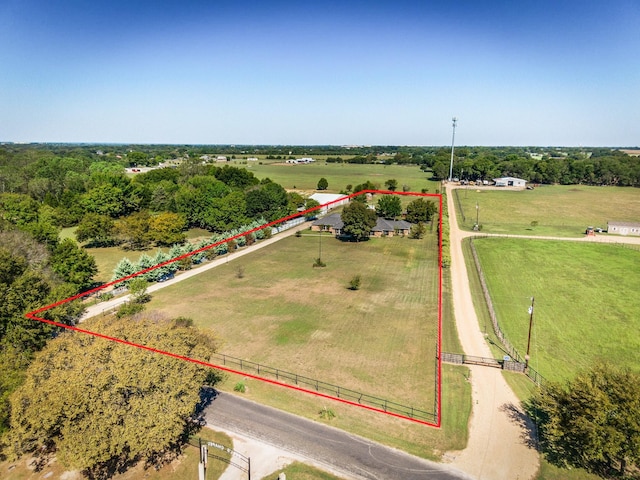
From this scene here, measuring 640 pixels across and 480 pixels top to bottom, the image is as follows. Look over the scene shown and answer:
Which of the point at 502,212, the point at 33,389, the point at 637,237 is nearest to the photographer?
the point at 33,389

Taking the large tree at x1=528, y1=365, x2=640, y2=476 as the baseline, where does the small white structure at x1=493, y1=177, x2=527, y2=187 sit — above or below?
above

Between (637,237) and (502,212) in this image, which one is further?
(502,212)

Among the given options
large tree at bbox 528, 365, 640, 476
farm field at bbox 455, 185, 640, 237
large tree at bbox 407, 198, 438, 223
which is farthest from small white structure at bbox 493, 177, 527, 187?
large tree at bbox 528, 365, 640, 476

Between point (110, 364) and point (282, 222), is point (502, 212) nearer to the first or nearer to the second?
point (282, 222)

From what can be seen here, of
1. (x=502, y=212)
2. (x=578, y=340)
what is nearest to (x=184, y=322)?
(x=578, y=340)

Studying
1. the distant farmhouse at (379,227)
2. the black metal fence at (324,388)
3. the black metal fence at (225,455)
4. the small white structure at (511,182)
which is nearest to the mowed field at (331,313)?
the black metal fence at (324,388)

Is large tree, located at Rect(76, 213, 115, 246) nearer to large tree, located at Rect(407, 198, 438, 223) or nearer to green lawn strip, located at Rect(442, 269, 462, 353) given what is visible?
green lawn strip, located at Rect(442, 269, 462, 353)
